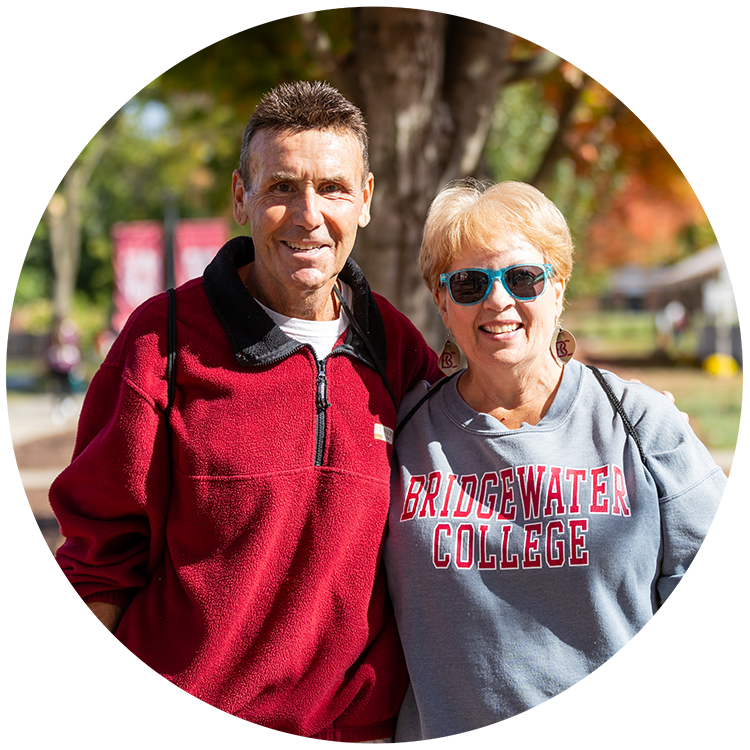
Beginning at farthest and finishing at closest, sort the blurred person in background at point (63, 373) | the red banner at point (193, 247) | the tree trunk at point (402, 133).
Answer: the blurred person in background at point (63, 373)
the red banner at point (193, 247)
the tree trunk at point (402, 133)

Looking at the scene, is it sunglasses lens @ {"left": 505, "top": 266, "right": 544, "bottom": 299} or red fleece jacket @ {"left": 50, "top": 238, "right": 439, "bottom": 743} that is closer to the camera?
red fleece jacket @ {"left": 50, "top": 238, "right": 439, "bottom": 743}

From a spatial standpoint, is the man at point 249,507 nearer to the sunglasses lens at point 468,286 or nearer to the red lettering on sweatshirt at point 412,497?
the red lettering on sweatshirt at point 412,497

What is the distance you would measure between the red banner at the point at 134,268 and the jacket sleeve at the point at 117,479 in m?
8.50

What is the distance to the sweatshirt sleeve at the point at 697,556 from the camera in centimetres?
210

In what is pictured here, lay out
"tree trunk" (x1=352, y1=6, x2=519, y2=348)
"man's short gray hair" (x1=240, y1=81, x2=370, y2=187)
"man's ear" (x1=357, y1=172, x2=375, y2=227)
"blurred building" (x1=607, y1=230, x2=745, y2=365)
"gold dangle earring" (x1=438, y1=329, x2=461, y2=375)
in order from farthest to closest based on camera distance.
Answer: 1. "blurred building" (x1=607, y1=230, x2=745, y2=365)
2. "tree trunk" (x1=352, y1=6, x2=519, y2=348)
3. "gold dangle earring" (x1=438, y1=329, x2=461, y2=375)
4. "man's ear" (x1=357, y1=172, x2=375, y2=227)
5. "man's short gray hair" (x1=240, y1=81, x2=370, y2=187)

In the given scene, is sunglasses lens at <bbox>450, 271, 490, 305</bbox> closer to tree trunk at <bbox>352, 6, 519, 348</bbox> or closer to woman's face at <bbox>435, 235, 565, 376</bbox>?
woman's face at <bbox>435, 235, 565, 376</bbox>

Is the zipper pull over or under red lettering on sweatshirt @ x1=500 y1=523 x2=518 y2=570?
over

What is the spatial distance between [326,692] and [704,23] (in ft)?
25.2

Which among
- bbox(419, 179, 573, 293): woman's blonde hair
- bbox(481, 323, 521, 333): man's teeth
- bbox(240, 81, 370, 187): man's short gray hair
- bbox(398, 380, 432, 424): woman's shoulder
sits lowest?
bbox(398, 380, 432, 424): woman's shoulder

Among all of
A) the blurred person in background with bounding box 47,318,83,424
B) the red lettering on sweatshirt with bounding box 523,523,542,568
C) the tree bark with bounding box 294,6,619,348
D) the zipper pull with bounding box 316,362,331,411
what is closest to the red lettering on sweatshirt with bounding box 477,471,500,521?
the red lettering on sweatshirt with bounding box 523,523,542,568

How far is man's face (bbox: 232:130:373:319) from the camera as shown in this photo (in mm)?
2205

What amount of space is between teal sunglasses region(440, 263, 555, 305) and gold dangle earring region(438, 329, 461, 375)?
36cm

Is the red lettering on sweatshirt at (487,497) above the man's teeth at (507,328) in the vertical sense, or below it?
below

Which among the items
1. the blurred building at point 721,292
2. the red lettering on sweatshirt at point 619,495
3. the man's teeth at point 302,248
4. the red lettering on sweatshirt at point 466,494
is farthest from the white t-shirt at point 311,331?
the blurred building at point 721,292
